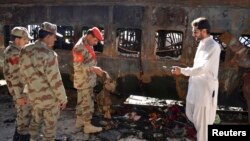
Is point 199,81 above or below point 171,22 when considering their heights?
below

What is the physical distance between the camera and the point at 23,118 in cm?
482

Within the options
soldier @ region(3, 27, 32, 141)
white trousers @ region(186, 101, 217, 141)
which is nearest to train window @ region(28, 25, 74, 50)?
soldier @ region(3, 27, 32, 141)

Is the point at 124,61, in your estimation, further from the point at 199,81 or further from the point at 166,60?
the point at 199,81

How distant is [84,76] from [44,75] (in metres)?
1.31

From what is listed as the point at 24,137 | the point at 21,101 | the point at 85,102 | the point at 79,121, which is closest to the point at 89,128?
the point at 79,121

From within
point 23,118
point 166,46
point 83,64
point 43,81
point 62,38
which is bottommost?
point 23,118

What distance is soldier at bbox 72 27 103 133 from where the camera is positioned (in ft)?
17.4

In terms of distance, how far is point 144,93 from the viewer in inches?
285

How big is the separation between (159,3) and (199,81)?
3.05 metres

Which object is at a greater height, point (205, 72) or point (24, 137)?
point (205, 72)

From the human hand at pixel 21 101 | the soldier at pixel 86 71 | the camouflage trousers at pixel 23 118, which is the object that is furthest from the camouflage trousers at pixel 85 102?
the human hand at pixel 21 101

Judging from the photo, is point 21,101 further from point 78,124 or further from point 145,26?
point 145,26

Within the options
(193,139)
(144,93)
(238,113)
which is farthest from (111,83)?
(238,113)

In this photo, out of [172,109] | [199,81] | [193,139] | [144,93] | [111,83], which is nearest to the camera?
[199,81]
